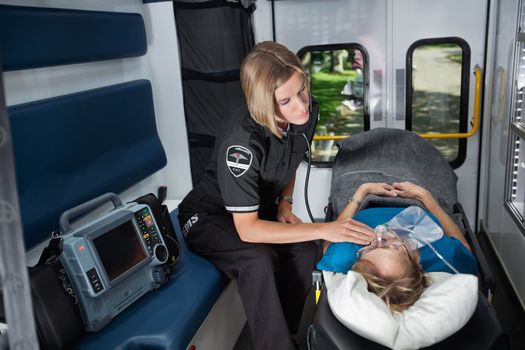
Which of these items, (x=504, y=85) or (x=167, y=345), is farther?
(x=504, y=85)

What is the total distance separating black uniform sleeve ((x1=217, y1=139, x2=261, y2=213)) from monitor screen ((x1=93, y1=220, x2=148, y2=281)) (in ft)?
1.54

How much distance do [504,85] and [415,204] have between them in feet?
3.98

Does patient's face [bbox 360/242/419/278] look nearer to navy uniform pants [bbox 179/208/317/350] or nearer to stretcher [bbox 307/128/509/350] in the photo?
stretcher [bbox 307/128/509/350]

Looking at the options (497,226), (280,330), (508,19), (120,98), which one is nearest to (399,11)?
(508,19)

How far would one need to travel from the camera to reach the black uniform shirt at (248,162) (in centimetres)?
207

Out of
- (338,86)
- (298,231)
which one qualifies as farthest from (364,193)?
(338,86)

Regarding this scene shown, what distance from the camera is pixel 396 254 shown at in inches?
72.0

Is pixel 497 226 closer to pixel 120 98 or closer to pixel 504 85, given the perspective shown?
pixel 504 85

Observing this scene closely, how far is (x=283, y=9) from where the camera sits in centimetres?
369

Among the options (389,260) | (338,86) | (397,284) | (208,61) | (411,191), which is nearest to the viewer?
Result: (397,284)

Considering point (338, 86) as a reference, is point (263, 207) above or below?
below

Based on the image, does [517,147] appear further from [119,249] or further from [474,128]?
[119,249]

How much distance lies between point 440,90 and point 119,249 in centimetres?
264

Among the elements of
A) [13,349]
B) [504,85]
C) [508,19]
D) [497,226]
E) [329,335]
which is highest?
[508,19]
